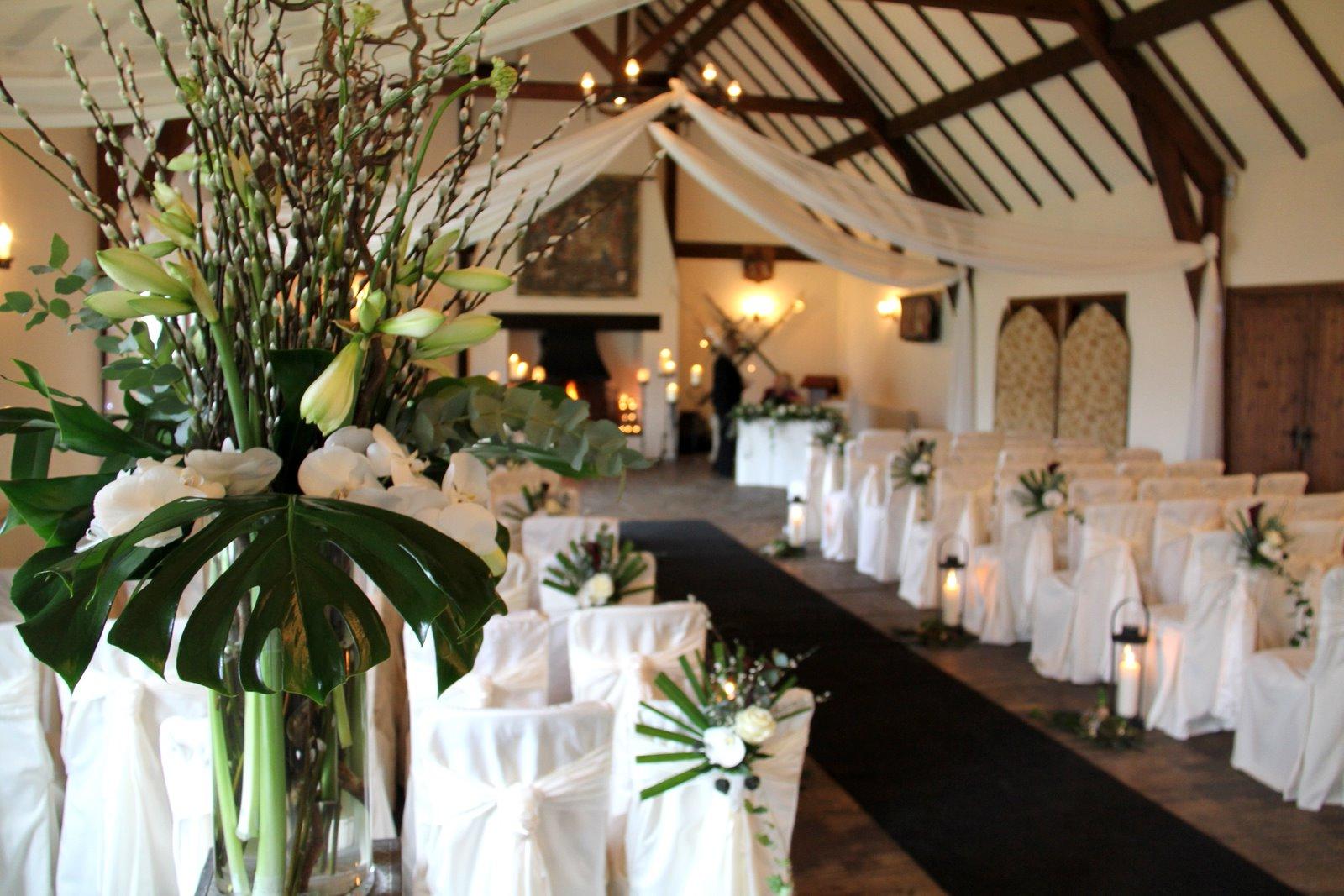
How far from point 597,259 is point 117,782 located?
41.2 feet

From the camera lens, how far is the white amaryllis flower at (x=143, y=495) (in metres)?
1.07

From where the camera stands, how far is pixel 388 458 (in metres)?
1.20

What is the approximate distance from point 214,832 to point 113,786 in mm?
2541

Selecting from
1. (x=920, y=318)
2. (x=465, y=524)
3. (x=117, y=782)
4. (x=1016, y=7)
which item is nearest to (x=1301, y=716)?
(x=117, y=782)

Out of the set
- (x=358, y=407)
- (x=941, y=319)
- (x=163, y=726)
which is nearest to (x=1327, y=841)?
(x=163, y=726)

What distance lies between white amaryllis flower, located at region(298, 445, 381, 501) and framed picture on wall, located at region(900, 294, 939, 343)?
46.7ft

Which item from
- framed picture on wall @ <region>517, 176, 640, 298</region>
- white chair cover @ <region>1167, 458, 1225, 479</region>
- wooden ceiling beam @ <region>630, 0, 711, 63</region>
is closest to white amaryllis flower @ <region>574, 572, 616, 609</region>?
white chair cover @ <region>1167, 458, 1225, 479</region>

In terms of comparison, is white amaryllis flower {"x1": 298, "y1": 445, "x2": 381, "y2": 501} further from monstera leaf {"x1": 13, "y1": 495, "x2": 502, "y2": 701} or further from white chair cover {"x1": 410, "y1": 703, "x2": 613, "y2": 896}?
white chair cover {"x1": 410, "y1": 703, "x2": 613, "y2": 896}

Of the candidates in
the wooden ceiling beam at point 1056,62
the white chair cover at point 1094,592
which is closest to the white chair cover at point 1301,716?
the white chair cover at point 1094,592

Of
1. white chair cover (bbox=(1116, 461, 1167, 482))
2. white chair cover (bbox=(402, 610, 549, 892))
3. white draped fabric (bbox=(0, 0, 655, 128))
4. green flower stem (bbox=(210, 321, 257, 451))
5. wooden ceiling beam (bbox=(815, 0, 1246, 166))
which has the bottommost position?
white chair cover (bbox=(402, 610, 549, 892))

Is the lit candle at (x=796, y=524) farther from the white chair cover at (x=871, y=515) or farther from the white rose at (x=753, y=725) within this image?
the white rose at (x=753, y=725)

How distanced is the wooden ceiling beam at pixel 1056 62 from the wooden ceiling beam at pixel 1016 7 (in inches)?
16.9

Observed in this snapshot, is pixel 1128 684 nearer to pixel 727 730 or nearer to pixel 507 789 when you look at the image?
pixel 727 730

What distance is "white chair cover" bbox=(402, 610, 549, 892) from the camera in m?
3.02
